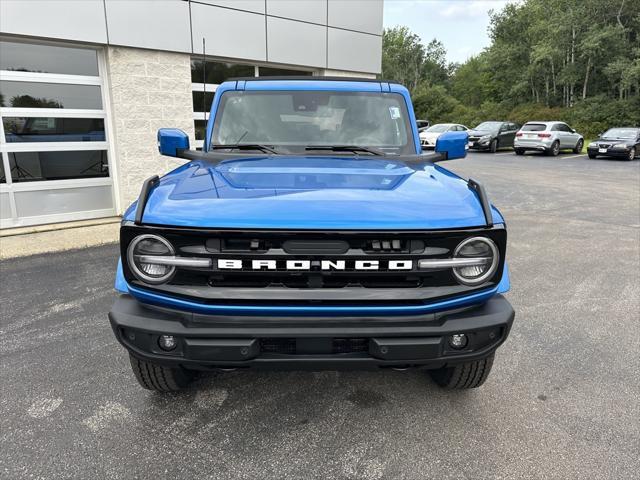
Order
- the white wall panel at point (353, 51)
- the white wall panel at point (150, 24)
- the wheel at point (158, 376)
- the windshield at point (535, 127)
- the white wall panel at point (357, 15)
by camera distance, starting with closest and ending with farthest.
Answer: the wheel at point (158, 376), the white wall panel at point (150, 24), the white wall panel at point (357, 15), the white wall panel at point (353, 51), the windshield at point (535, 127)

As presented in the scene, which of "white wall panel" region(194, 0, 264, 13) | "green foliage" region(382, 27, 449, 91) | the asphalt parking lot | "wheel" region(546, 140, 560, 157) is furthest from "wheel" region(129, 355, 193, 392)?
"green foliage" region(382, 27, 449, 91)

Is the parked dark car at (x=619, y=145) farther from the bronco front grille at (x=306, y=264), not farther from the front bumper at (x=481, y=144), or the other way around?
the bronco front grille at (x=306, y=264)

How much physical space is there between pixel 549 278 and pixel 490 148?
20.0 m

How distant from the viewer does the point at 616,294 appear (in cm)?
475

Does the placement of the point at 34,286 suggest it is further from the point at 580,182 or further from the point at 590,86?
the point at 590,86

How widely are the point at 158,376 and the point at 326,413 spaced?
1.03 m

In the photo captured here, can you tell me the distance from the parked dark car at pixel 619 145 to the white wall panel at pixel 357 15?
15190 millimetres

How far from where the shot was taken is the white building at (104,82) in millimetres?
7059

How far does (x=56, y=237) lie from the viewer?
6906 mm

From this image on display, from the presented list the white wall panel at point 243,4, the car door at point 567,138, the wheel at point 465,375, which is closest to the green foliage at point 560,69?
the car door at point 567,138

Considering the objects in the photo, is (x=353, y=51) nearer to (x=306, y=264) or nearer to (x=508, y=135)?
(x=306, y=264)

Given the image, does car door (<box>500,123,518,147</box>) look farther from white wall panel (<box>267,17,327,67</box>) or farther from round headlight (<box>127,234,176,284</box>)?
round headlight (<box>127,234,176,284</box>)

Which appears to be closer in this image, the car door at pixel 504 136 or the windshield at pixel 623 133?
the windshield at pixel 623 133

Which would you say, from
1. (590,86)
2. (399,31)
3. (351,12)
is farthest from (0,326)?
(399,31)
